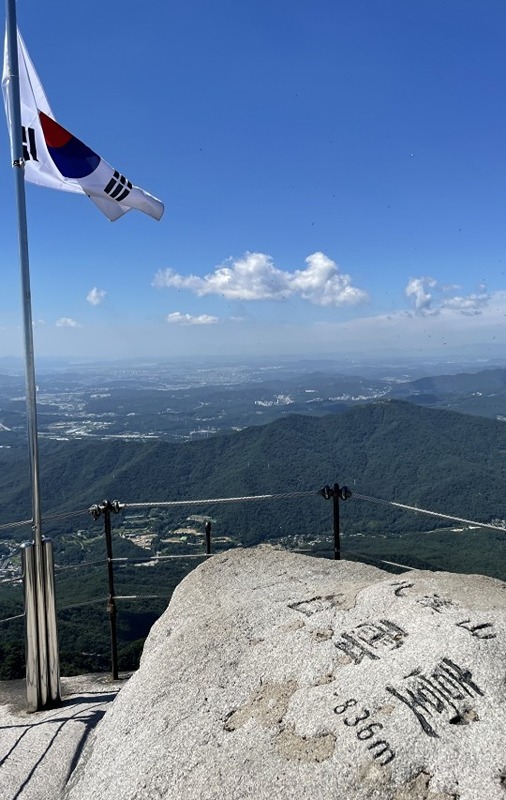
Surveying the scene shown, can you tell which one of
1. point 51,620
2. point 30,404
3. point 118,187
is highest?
point 118,187

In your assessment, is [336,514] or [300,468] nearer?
[336,514]

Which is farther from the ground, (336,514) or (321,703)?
(336,514)

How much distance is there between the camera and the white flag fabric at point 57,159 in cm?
486

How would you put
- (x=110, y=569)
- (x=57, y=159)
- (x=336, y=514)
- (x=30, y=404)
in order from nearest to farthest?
1. (x=30, y=404)
2. (x=57, y=159)
3. (x=110, y=569)
4. (x=336, y=514)

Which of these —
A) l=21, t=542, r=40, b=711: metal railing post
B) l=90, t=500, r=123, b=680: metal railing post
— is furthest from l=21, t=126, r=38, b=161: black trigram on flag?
l=21, t=542, r=40, b=711: metal railing post

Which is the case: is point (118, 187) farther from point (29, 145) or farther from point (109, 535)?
point (109, 535)

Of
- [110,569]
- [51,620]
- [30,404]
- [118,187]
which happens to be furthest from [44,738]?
[118,187]

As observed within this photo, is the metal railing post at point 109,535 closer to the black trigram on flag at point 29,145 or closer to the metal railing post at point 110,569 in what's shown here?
the metal railing post at point 110,569

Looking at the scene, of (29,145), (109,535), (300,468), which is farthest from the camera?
(300,468)

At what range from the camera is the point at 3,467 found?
354ft

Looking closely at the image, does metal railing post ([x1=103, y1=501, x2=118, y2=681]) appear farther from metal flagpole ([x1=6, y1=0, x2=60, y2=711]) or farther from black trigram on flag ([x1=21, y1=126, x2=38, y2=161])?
black trigram on flag ([x1=21, y1=126, x2=38, y2=161])

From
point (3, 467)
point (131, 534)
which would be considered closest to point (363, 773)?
point (131, 534)

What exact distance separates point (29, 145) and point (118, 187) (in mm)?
824

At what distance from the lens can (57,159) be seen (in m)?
5.12
